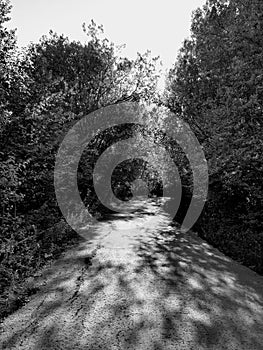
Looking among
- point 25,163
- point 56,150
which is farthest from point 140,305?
point 56,150

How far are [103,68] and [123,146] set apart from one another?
233 inches

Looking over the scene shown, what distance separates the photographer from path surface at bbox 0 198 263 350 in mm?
4730

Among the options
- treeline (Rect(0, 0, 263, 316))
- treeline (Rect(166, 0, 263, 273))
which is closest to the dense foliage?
treeline (Rect(0, 0, 263, 316))

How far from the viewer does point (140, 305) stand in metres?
6.01

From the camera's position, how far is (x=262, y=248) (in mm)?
9336

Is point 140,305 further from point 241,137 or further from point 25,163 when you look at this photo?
point 241,137

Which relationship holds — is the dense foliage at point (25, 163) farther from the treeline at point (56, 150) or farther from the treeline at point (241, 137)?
the treeline at point (241, 137)

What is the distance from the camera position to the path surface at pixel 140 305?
473 centimetres

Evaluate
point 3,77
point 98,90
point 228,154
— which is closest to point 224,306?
point 228,154

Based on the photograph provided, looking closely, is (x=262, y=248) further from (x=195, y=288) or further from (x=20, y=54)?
(x=20, y=54)

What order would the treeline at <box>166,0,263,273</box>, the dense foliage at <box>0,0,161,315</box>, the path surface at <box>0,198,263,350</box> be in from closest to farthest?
the path surface at <box>0,198,263,350</box> → the dense foliage at <box>0,0,161,315</box> → the treeline at <box>166,0,263,273</box>

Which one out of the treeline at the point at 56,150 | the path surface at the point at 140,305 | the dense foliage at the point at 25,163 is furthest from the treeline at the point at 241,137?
the dense foliage at the point at 25,163

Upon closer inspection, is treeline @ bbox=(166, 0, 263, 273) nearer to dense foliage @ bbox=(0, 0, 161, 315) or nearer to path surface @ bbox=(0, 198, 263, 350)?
path surface @ bbox=(0, 198, 263, 350)

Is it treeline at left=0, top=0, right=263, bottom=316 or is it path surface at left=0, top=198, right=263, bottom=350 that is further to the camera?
treeline at left=0, top=0, right=263, bottom=316
